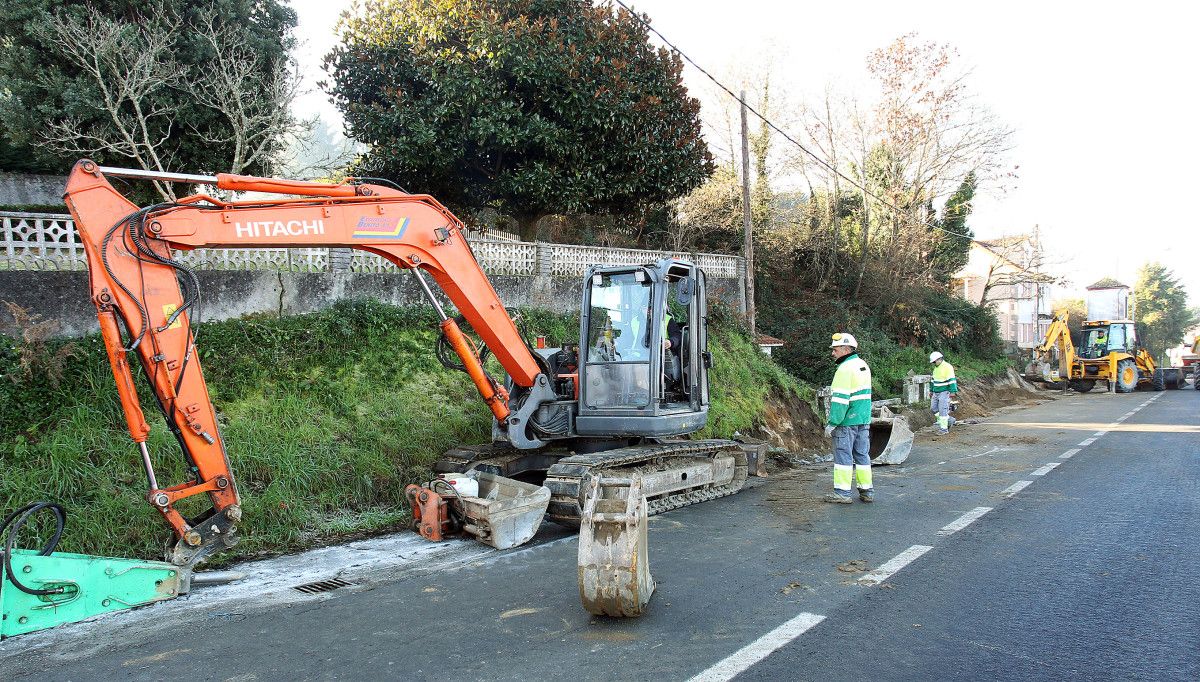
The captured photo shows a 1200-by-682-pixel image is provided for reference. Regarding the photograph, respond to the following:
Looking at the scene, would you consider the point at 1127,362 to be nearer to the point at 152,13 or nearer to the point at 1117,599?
the point at 1117,599

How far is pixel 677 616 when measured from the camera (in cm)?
470

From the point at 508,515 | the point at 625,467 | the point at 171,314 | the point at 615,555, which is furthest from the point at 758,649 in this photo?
the point at 171,314

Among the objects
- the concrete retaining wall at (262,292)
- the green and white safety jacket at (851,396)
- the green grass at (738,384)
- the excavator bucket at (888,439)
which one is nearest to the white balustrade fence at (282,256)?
the concrete retaining wall at (262,292)

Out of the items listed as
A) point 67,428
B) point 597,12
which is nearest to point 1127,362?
point 597,12

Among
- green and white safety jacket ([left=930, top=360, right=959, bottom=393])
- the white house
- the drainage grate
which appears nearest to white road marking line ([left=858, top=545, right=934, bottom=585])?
the drainage grate

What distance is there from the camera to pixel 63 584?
189 inches

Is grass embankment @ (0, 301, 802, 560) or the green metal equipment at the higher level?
grass embankment @ (0, 301, 802, 560)

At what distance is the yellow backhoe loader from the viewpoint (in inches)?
1001

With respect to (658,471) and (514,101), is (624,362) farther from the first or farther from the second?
(514,101)

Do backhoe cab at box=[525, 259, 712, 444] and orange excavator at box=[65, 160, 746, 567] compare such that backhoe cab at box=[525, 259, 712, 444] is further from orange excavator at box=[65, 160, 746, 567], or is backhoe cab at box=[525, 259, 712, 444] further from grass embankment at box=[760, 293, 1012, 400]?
grass embankment at box=[760, 293, 1012, 400]

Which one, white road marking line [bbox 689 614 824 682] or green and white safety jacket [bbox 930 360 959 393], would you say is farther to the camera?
green and white safety jacket [bbox 930 360 959 393]

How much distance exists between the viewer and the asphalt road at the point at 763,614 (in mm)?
3986

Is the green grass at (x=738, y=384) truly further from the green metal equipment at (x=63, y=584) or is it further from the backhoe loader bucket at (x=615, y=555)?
the green metal equipment at (x=63, y=584)

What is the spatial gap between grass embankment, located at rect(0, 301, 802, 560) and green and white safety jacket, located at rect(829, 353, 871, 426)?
4.40 meters
